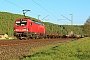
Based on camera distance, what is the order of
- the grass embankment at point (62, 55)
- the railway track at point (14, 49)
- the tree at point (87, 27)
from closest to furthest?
the grass embankment at point (62, 55)
the railway track at point (14, 49)
the tree at point (87, 27)

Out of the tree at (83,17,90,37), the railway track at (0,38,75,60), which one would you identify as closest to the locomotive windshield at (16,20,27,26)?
the railway track at (0,38,75,60)

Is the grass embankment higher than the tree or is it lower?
lower

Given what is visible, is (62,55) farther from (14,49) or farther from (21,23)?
(21,23)

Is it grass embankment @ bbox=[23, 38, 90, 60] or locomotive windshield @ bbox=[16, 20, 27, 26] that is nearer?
grass embankment @ bbox=[23, 38, 90, 60]

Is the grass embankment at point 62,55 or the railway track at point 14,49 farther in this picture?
the railway track at point 14,49

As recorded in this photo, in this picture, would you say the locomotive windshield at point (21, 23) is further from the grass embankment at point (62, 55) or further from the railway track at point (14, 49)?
the grass embankment at point (62, 55)

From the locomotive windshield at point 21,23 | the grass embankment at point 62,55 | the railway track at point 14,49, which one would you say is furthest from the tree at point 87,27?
the grass embankment at point 62,55

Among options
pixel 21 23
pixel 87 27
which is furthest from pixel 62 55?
pixel 87 27

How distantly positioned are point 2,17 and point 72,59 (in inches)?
4350

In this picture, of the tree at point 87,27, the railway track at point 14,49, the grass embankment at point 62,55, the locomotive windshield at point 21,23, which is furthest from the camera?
the tree at point 87,27

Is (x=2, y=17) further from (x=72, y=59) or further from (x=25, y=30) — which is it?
(x=72, y=59)

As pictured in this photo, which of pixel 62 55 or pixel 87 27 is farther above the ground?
pixel 87 27

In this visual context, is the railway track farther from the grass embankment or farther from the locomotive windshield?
the locomotive windshield

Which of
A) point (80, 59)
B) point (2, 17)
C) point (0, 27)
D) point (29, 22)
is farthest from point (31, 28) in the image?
point (2, 17)
